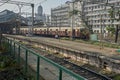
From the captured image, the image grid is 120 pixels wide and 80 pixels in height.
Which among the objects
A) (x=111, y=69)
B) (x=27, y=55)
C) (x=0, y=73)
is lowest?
(x=111, y=69)

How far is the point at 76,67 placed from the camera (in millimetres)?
17359

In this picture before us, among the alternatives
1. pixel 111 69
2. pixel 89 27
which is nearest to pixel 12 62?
pixel 111 69

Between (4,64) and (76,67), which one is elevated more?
(4,64)

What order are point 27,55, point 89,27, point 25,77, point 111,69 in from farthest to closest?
point 89,27 → point 111,69 → point 27,55 → point 25,77

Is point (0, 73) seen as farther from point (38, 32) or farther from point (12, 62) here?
point (38, 32)

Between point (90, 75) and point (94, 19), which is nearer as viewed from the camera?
point (90, 75)

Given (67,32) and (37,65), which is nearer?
(37,65)

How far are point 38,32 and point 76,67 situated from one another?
58302 mm

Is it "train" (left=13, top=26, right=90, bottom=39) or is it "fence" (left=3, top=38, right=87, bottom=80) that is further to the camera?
"train" (left=13, top=26, right=90, bottom=39)

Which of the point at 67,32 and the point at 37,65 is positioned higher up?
the point at 67,32

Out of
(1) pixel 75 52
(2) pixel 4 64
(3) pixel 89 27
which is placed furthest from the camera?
(3) pixel 89 27

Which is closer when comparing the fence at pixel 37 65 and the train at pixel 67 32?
the fence at pixel 37 65

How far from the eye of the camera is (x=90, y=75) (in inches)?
584

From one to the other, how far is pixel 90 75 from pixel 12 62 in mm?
5210
